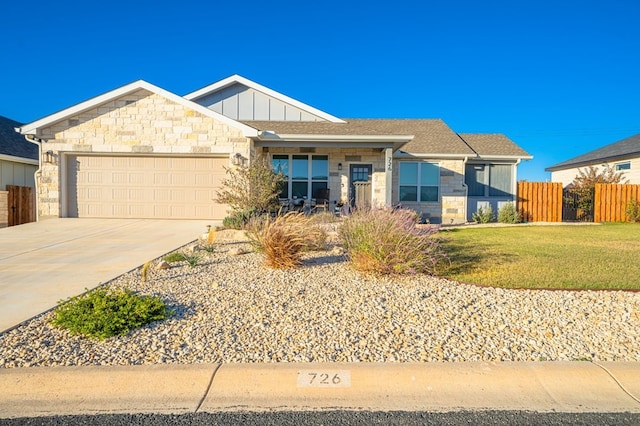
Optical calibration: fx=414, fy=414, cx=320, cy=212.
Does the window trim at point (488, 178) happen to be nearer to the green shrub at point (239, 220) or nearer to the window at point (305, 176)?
the window at point (305, 176)

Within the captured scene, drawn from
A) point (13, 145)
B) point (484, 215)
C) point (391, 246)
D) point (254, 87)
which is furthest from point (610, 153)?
point (13, 145)

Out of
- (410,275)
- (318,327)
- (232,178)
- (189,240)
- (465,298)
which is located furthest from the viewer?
(232,178)

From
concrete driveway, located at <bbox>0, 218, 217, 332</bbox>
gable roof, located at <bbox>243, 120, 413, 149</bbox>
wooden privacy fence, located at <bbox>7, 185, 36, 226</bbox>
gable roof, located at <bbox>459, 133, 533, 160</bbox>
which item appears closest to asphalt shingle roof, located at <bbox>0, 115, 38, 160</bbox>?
wooden privacy fence, located at <bbox>7, 185, 36, 226</bbox>

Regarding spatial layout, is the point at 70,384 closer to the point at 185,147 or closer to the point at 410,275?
the point at 410,275

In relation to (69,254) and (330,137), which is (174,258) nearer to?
(69,254)

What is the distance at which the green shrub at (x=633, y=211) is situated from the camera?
17.5m

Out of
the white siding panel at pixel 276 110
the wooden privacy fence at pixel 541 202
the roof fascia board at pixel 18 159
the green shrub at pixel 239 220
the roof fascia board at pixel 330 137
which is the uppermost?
the white siding panel at pixel 276 110

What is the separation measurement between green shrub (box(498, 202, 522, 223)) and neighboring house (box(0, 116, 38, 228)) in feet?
66.5

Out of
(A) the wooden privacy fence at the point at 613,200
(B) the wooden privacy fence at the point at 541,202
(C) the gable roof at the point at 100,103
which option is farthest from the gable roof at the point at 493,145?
(C) the gable roof at the point at 100,103

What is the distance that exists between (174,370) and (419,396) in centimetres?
198

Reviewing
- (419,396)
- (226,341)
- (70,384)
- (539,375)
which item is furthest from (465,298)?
(70,384)

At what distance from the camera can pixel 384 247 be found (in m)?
6.28

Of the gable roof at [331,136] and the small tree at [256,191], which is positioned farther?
the gable roof at [331,136]

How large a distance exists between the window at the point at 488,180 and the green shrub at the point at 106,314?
52.9 ft
